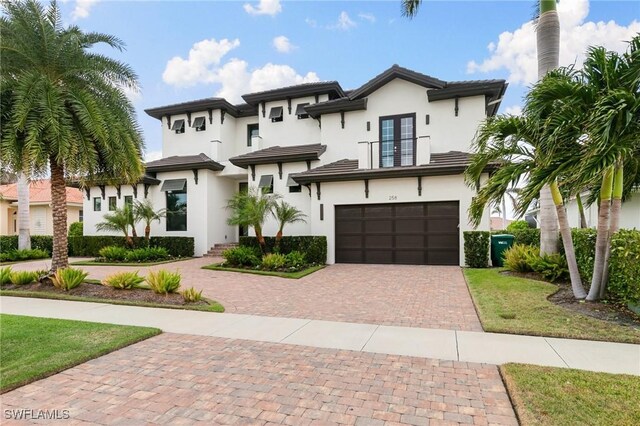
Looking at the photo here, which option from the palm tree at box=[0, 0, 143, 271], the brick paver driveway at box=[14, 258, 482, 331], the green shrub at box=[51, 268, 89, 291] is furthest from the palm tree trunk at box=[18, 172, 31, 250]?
the green shrub at box=[51, 268, 89, 291]

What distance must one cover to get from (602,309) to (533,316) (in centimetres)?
151

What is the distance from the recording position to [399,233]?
48.1 ft

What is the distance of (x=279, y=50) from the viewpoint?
59.8 ft

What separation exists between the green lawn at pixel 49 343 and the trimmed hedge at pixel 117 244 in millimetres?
11279

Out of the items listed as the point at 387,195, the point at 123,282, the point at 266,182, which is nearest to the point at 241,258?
the point at 266,182

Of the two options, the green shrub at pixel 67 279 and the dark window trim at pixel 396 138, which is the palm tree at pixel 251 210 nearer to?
the dark window trim at pixel 396 138

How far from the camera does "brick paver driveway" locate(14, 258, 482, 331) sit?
6791 millimetres

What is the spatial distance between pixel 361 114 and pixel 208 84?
11611 millimetres

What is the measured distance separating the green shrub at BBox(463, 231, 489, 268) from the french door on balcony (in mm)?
4169

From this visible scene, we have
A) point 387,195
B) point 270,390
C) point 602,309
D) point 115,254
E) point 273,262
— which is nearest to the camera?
point 270,390

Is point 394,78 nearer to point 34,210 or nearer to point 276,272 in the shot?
point 276,272

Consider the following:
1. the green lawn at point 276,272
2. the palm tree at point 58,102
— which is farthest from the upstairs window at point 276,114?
the green lawn at point 276,272

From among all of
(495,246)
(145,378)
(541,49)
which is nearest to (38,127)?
(145,378)

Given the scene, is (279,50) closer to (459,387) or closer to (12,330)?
(12,330)
